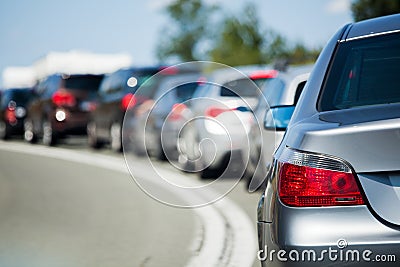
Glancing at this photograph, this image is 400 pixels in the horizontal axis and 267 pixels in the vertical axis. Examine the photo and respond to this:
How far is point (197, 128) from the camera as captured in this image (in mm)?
12531

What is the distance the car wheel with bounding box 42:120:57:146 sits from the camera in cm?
2330

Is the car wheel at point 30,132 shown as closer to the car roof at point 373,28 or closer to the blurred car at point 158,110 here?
the blurred car at point 158,110

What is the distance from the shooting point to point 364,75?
4.38 meters

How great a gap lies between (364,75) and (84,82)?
750 inches

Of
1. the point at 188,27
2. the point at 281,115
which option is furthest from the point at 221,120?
the point at 188,27

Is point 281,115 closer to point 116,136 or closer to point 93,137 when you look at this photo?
point 116,136

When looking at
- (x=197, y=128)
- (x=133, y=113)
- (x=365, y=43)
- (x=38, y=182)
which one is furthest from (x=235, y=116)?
(x=365, y=43)

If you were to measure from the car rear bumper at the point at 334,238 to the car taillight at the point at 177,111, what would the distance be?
10419 millimetres

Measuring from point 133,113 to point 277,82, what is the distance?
26.2 feet

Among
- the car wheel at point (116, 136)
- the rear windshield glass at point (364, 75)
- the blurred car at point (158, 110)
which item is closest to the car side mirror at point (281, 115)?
the rear windshield glass at point (364, 75)

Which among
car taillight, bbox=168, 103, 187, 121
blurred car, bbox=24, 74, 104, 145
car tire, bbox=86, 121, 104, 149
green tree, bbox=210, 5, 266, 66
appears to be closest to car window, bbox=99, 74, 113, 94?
car tire, bbox=86, 121, 104, 149

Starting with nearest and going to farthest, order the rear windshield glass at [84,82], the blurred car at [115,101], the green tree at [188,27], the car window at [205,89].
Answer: the car window at [205,89], the blurred car at [115,101], the rear windshield glass at [84,82], the green tree at [188,27]

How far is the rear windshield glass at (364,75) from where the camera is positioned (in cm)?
405

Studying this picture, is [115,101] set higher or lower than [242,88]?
lower
